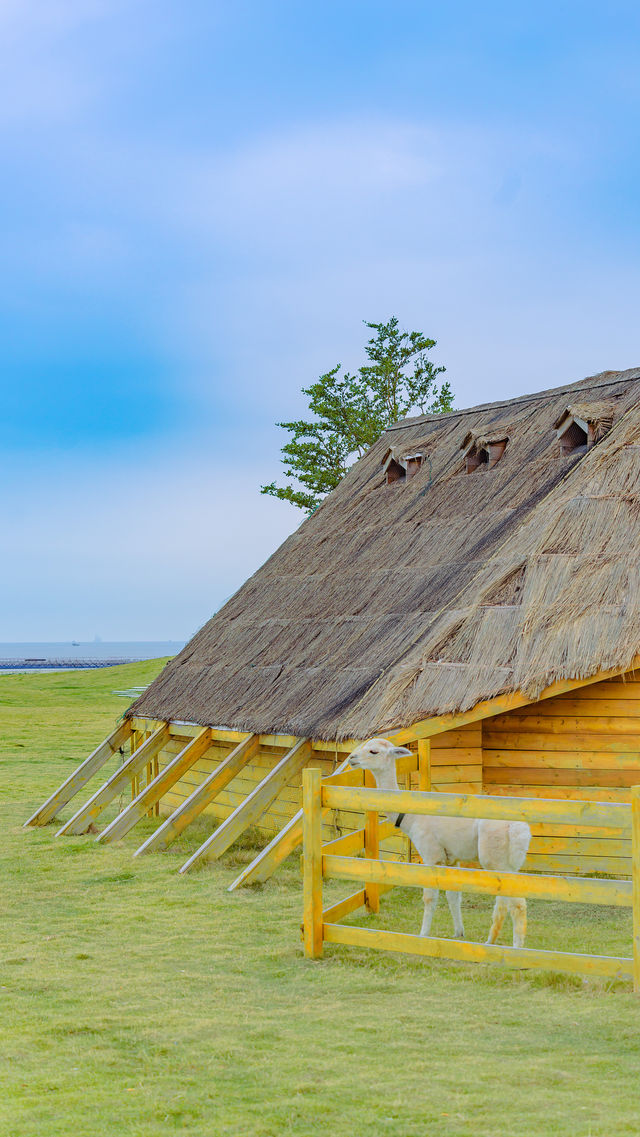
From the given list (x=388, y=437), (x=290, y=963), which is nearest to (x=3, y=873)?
(x=290, y=963)

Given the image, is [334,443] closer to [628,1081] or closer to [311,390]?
[311,390]

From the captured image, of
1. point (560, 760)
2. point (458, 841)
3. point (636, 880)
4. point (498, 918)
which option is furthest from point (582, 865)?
point (636, 880)

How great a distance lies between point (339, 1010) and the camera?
6934 mm

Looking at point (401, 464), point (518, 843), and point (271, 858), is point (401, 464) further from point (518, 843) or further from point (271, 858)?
point (518, 843)

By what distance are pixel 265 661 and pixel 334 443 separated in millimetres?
23881

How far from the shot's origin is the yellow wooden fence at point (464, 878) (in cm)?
690

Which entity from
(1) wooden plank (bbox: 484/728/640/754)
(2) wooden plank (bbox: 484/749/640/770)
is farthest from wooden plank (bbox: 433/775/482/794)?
(1) wooden plank (bbox: 484/728/640/754)

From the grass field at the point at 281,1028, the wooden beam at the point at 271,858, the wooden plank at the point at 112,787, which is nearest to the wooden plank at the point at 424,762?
the wooden beam at the point at 271,858

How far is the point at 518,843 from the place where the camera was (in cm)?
827

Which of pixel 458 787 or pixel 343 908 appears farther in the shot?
pixel 458 787

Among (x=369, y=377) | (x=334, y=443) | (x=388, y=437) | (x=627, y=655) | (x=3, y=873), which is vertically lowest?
(x=3, y=873)

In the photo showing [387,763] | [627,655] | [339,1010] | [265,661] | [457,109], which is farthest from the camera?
[457,109]

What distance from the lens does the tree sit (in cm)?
3819

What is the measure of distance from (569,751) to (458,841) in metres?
3.56
